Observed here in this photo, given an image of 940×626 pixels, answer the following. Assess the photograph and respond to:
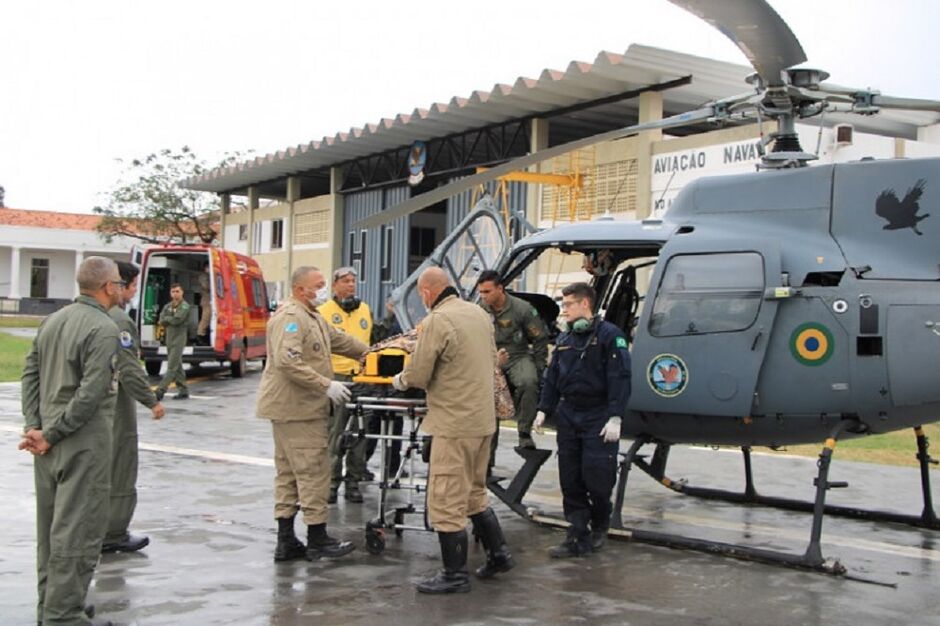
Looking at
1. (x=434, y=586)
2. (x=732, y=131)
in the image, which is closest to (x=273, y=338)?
(x=434, y=586)

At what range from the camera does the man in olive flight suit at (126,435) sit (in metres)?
6.50

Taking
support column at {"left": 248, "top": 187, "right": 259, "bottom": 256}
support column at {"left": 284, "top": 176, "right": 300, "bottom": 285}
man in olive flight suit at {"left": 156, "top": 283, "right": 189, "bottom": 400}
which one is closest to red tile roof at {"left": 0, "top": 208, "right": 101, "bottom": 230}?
support column at {"left": 248, "top": 187, "right": 259, "bottom": 256}

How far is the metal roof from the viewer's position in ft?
73.8

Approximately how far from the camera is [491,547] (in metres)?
6.15

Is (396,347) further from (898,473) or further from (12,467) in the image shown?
(898,473)

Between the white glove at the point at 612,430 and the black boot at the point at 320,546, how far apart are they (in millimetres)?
1870

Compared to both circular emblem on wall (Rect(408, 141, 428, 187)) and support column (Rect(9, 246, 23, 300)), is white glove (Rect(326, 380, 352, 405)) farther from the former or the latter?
support column (Rect(9, 246, 23, 300))

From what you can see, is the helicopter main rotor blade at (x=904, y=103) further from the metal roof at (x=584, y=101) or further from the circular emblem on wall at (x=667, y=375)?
the metal roof at (x=584, y=101)

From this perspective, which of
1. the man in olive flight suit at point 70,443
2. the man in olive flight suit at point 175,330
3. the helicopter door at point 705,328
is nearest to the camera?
the man in olive flight suit at point 70,443

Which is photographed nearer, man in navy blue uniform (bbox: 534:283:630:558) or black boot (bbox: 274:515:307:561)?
black boot (bbox: 274:515:307:561)

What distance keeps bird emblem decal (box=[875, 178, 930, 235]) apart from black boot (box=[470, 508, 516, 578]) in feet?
11.5

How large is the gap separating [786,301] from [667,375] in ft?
3.30

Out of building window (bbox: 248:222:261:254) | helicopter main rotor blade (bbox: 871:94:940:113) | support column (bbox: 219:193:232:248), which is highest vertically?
support column (bbox: 219:193:232:248)

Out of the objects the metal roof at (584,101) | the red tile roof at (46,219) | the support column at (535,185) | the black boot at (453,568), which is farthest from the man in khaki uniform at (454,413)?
the red tile roof at (46,219)
